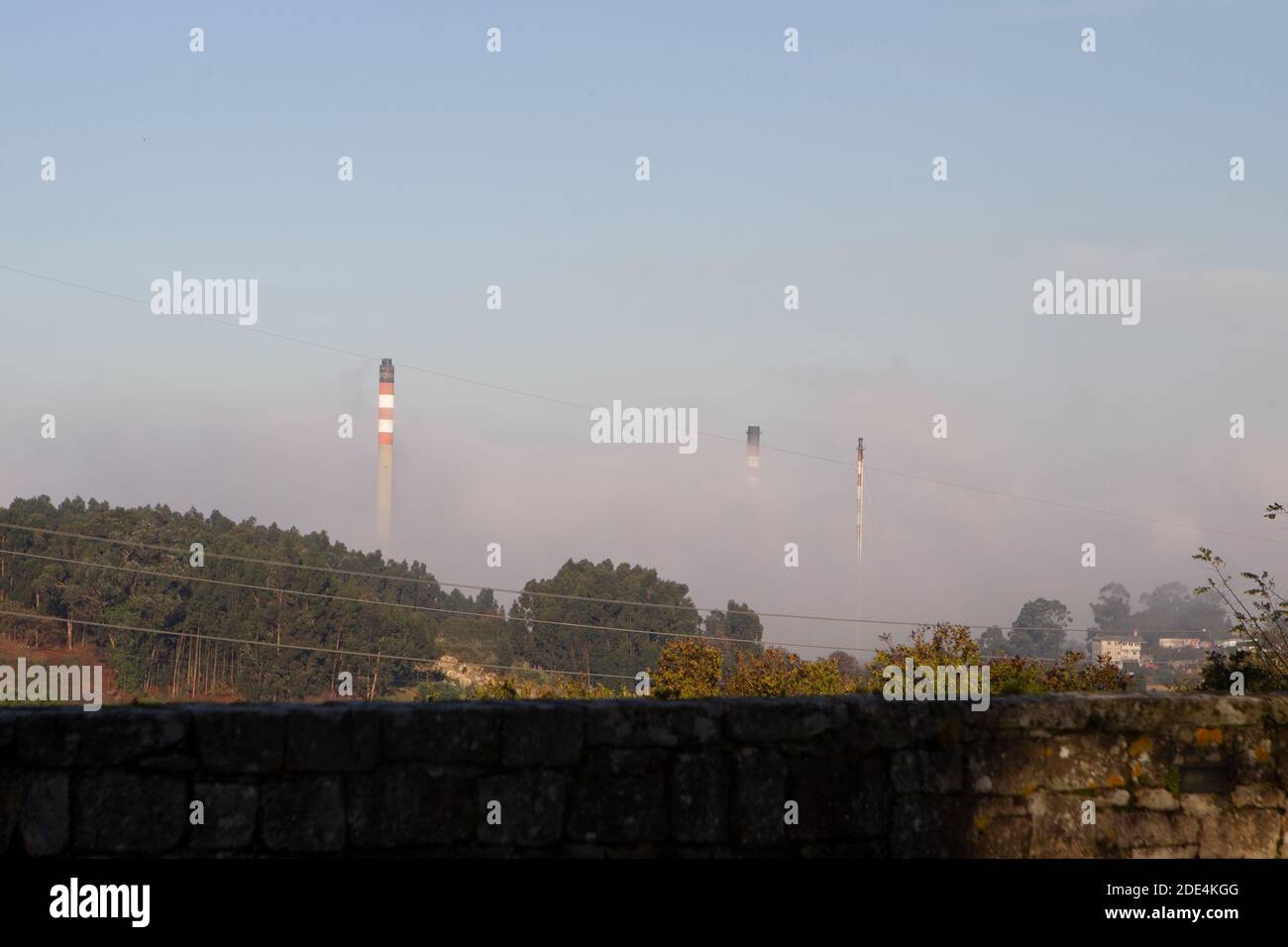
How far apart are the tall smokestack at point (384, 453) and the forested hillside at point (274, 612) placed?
2.24m

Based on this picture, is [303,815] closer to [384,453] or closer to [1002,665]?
[1002,665]

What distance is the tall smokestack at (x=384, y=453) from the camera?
5053cm

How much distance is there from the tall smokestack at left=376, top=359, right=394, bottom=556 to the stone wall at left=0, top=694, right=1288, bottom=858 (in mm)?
46849

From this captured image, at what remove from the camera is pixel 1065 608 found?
2250 inches

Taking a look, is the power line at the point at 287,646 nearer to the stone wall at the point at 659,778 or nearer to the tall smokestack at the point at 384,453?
the tall smokestack at the point at 384,453

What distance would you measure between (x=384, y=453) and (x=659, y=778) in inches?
1871

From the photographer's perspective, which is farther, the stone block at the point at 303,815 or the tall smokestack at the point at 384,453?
the tall smokestack at the point at 384,453

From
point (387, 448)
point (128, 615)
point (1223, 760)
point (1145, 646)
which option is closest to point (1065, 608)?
point (1145, 646)

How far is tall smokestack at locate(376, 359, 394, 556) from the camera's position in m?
50.5

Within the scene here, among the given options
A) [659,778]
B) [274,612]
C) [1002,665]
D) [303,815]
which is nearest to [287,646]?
[274,612]

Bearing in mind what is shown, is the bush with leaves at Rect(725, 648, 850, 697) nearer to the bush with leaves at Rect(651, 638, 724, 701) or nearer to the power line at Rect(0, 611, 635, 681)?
the bush with leaves at Rect(651, 638, 724, 701)

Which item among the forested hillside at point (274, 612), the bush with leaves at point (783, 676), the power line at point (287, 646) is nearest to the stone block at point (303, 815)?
the bush with leaves at point (783, 676)
